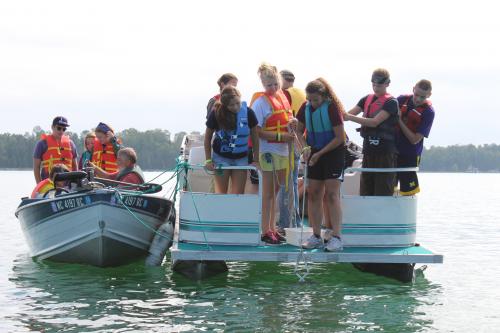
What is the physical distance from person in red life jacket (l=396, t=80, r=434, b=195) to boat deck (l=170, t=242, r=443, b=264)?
1066mm

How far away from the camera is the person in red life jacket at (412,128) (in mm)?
10109

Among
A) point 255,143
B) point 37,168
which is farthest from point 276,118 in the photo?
point 37,168

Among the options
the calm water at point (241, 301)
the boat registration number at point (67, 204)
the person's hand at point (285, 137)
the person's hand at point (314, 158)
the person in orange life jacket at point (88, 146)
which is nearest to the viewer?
the calm water at point (241, 301)

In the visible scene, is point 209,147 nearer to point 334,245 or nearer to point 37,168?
point 334,245

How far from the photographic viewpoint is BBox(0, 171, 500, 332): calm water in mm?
8617

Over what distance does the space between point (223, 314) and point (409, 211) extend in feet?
8.98

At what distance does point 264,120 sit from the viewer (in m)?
9.88

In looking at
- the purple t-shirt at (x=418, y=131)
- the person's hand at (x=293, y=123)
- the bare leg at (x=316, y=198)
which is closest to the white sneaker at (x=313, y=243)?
the bare leg at (x=316, y=198)

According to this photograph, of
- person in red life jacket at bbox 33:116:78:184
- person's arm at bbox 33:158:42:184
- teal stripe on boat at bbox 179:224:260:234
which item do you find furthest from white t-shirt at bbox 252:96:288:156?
person's arm at bbox 33:158:42:184

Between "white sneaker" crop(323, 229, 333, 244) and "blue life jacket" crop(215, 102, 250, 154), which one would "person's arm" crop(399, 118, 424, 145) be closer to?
"white sneaker" crop(323, 229, 333, 244)

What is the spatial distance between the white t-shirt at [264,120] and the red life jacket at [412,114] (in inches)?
63.4

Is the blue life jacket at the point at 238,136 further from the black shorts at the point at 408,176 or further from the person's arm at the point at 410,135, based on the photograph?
the black shorts at the point at 408,176

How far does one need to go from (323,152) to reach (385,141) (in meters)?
0.97

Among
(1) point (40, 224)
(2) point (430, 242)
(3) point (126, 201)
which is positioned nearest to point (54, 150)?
(1) point (40, 224)
